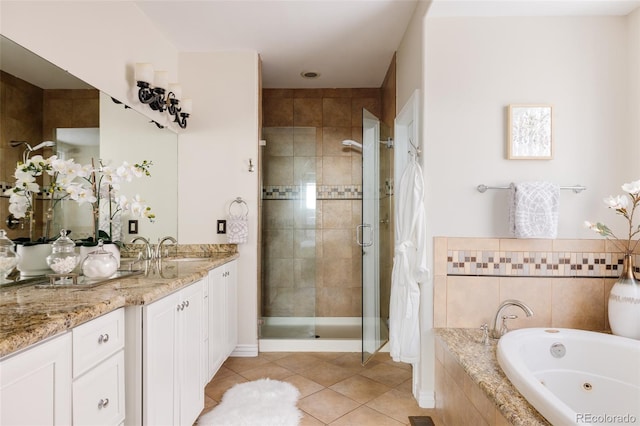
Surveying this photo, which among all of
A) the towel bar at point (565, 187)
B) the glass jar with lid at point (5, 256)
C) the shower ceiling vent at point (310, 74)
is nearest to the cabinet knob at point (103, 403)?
the glass jar with lid at point (5, 256)

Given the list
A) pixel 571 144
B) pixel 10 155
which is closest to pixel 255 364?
pixel 10 155

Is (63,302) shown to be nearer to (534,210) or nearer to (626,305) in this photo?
(534,210)

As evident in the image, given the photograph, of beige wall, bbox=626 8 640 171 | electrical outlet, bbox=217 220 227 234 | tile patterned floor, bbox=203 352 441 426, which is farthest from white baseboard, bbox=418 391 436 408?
electrical outlet, bbox=217 220 227 234

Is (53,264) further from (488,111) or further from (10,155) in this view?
(488,111)

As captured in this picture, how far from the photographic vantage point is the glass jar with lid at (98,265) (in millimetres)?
1656

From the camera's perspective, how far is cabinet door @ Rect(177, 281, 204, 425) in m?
1.82

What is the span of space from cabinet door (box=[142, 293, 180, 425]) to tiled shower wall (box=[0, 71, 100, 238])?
0.67 metres

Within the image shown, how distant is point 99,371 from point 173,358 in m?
0.46

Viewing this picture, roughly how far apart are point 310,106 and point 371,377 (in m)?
2.80

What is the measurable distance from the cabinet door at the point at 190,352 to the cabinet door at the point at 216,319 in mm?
443

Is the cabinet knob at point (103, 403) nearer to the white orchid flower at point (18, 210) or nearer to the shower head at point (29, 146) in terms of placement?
the white orchid flower at point (18, 210)

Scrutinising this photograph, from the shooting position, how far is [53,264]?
5.21 ft

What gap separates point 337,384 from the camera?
105 inches

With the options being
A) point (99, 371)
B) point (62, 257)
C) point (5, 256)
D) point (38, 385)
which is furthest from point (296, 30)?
point (38, 385)
